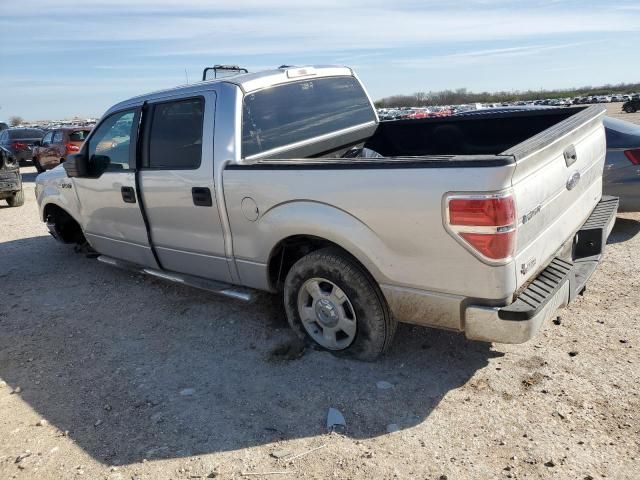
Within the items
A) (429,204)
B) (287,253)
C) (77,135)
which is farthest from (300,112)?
(77,135)

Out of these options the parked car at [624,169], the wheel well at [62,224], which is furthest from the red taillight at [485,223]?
the wheel well at [62,224]

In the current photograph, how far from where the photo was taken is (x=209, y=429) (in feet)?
10.1

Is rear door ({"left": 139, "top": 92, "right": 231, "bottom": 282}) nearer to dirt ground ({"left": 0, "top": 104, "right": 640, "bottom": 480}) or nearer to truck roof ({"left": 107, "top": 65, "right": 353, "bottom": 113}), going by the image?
truck roof ({"left": 107, "top": 65, "right": 353, "bottom": 113})

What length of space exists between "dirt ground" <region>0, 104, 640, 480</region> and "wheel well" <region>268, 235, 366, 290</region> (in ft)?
1.60

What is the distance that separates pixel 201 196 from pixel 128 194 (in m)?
1.11

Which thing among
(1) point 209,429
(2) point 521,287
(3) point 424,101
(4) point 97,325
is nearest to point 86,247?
(4) point 97,325

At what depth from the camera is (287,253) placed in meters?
4.01

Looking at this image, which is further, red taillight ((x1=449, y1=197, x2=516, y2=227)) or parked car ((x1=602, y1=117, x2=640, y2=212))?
parked car ((x1=602, y1=117, x2=640, y2=212))

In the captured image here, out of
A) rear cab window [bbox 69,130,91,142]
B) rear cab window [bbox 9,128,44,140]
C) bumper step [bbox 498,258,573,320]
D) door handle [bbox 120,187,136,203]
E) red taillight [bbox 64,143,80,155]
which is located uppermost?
rear cab window [bbox 9,128,44,140]

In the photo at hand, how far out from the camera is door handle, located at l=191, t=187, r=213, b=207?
13.1 feet

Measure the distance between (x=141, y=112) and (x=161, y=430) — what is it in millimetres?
2813

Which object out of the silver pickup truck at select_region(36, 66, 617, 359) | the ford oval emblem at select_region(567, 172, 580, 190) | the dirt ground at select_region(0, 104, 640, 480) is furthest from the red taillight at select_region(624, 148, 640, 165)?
the ford oval emblem at select_region(567, 172, 580, 190)

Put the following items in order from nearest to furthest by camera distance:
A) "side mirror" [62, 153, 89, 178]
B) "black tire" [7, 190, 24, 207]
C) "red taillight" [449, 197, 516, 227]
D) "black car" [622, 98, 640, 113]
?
"red taillight" [449, 197, 516, 227]
"side mirror" [62, 153, 89, 178]
"black tire" [7, 190, 24, 207]
"black car" [622, 98, 640, 113]

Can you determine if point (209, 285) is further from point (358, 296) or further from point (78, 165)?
point (78, 165)
